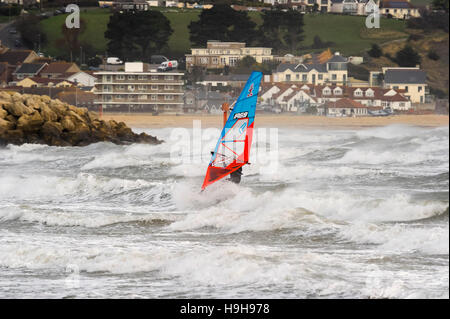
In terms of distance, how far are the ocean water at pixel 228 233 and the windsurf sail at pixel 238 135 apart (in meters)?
0.48

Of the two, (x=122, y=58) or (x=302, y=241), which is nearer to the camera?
(x=302, y=241)

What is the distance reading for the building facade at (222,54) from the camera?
2325 inches

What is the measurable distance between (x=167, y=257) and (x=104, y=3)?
194ft

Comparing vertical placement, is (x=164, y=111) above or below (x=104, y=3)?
below

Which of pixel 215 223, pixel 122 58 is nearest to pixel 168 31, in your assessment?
pixel 122 58

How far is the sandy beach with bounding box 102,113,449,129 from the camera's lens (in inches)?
1678

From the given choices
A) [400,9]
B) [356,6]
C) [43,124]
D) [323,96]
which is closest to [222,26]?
[356,6]

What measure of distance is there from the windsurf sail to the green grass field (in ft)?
156

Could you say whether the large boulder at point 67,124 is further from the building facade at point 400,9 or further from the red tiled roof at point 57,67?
the building facade at point 400,9

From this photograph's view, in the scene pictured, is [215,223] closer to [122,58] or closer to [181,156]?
[181,156]

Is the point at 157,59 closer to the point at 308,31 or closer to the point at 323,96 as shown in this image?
the point at 308,31

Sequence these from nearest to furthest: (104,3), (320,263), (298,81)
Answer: (320,263)
(298,81)
(104,3)

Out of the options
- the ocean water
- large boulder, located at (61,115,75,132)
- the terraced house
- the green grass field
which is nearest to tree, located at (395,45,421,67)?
the green grass field
